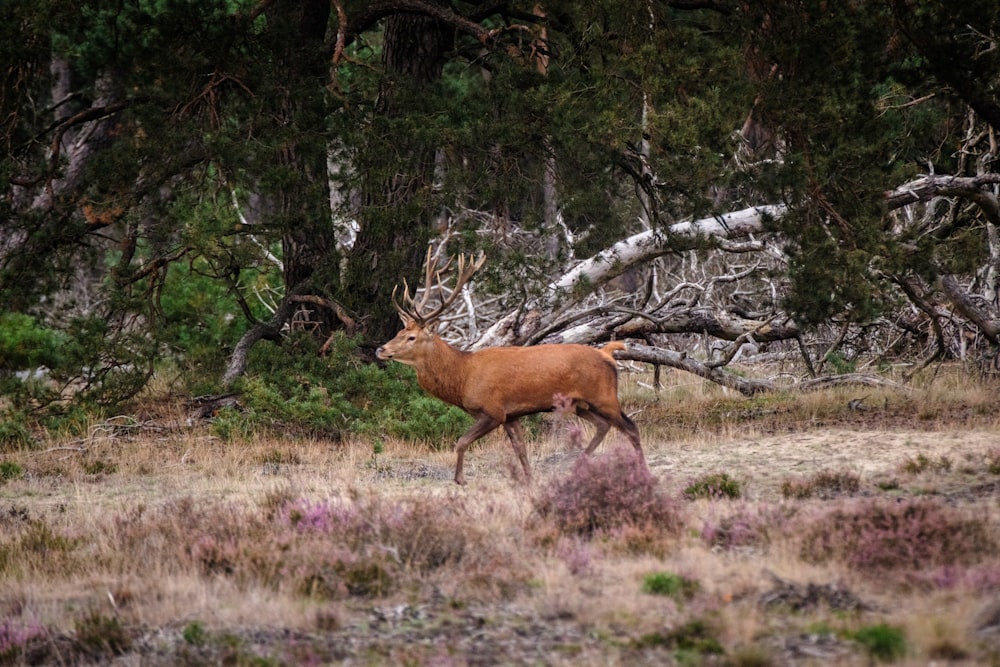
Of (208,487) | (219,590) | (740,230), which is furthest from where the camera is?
(740,230)

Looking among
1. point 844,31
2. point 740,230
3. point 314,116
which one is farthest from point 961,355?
point 314,116

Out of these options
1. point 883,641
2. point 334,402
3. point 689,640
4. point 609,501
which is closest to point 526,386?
point 609,501

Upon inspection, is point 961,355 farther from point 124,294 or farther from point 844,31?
point 124,294

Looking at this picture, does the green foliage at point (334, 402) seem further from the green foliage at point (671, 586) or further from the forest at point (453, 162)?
the green foliage at point (671, 586)

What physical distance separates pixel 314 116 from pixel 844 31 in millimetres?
5290

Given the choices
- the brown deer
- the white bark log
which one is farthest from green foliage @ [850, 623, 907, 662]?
the white bark log

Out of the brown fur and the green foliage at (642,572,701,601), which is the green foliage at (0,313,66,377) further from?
the green foliage at (642,572,701,601)

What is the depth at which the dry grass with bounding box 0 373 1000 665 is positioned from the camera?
20.1 feet

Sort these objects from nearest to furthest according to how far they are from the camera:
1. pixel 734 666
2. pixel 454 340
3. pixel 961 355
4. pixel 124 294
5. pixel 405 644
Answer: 1. pixel 734 666
2. pixel 405 644
3. pixel 124 294
4. pixel 961 355
5. pixel 454 340

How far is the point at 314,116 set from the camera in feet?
42.5

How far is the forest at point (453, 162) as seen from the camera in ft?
39.0

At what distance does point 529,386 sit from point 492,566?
3720 mm

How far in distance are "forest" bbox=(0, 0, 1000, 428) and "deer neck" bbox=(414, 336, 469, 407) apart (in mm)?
1046

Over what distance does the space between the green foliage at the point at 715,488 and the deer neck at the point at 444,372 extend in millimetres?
2539
